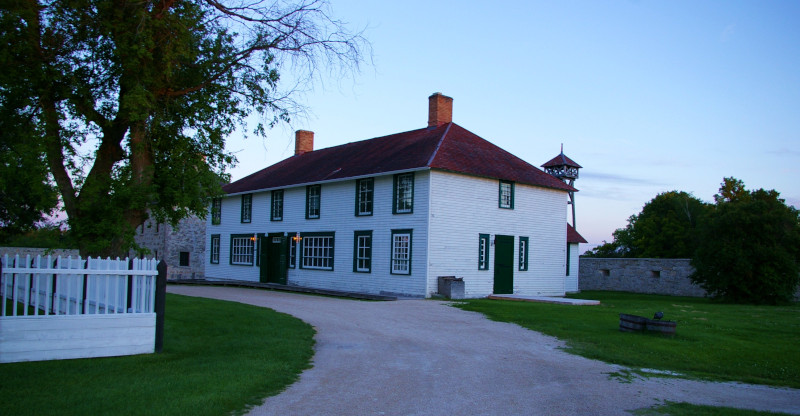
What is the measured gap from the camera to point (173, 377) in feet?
24.1

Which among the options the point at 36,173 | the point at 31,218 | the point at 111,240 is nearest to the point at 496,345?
the point at 111,240

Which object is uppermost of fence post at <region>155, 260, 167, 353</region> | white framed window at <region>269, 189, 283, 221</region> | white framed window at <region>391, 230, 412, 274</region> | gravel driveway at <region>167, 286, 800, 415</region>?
white framed window at <region>269, 189, 283, 221</region>

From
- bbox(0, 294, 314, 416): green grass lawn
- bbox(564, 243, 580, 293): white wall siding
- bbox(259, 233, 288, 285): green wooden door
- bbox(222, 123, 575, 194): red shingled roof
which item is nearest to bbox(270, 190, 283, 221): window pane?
bbox(222, 123, 575, 194): red shingled roof

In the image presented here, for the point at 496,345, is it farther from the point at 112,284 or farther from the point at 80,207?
the point at 80,207

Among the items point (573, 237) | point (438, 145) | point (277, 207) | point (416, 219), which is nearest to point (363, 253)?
point (416, 219)

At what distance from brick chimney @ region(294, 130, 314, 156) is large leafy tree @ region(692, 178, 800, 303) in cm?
2086

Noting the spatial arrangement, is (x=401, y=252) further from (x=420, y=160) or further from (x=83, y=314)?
(x=83, y=314)

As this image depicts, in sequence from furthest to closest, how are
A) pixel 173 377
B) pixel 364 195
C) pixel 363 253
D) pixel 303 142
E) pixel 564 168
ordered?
pixel 564 168 → pixel 303 142 → pixel 364 195 → pixel 363 253 → pixel 173 377

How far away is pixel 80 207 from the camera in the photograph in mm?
10219

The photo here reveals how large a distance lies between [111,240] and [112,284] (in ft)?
4.95

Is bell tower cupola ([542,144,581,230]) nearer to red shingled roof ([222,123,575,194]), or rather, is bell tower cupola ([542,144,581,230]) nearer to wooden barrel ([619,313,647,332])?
red shingled roof ([222,123,575,194])

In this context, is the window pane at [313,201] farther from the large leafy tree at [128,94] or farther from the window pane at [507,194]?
the large leafy tree at [128,94]

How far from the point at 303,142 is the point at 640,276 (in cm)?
1973

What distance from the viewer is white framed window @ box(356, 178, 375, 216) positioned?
24016 millimetres
